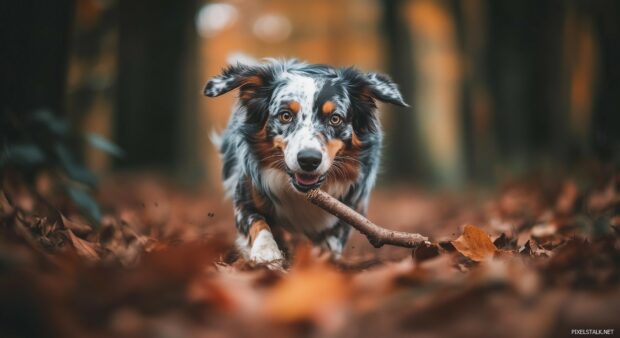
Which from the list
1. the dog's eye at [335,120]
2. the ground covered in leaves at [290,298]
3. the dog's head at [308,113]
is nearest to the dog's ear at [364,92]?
the dog's head at [308,113]

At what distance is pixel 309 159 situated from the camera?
3.29 meters

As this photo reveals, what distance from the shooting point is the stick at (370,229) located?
290cm

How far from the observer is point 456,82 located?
475 inches

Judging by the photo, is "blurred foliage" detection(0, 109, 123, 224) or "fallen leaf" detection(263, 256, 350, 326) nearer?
"fallen leaf" detection(263, 256, 350, 326)

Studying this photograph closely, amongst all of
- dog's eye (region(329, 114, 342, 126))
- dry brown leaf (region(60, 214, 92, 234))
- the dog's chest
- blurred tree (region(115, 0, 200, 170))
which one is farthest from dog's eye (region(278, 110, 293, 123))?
blurred tree (region(115, 0, 200, 170))

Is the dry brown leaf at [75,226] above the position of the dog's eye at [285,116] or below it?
below

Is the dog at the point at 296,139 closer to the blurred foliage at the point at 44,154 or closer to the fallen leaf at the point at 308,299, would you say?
the blurred foliage at the point at 44,154

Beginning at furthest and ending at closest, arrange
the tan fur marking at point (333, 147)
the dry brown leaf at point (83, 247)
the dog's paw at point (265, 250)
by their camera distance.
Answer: the tan fur marking at point (333, 147)
the dog's paw at point (265, 250)
the dry brown leaf at point (83, 247)

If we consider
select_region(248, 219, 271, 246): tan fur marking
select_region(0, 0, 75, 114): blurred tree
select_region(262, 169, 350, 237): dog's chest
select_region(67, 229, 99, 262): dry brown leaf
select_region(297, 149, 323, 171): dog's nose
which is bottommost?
select_region(67, 229, 99, 262): dry brown leaf

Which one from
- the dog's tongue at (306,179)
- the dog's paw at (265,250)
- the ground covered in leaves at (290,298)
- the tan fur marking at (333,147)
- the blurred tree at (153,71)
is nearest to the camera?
the ground covered in leaves at (290,298)

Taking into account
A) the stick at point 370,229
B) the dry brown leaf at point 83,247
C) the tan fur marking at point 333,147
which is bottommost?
the dry brown leaf at point 83,247

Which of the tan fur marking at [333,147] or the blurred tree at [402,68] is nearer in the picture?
the tan fur marking at [333,147]

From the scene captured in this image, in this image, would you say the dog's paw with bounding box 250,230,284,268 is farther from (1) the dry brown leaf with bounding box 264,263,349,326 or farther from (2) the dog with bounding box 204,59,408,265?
(1) the dry brown leaf with bounding box 264,263,349,326

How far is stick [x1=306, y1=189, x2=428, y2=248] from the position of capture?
114 inches
